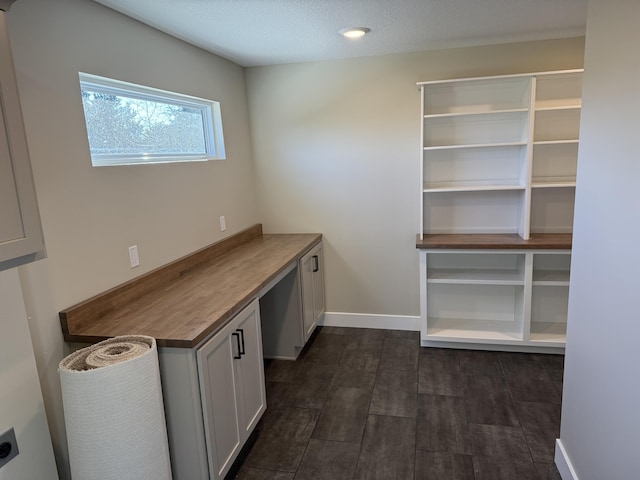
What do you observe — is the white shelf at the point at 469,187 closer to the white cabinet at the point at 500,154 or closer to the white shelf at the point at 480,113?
the white cabinet at the point at 500,154

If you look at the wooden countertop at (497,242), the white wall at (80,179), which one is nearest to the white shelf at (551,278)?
the wooden countertop at (497,242)

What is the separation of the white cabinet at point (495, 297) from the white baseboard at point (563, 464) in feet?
4.08

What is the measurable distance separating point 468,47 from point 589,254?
2224 millimetres

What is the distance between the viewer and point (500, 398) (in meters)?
2.78

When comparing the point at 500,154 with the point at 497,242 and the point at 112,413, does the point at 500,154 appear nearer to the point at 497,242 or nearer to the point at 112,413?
the point at 497,242

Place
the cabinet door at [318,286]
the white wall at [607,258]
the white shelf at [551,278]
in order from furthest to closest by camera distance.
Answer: the cabinet door at [318,286] → the white shelf at [551,278] → the white wall at [607,258]

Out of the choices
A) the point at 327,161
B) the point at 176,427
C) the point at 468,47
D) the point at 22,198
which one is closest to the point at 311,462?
the point at 176,427

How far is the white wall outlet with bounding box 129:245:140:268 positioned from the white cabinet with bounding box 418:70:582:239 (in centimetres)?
220

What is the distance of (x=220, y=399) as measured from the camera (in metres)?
1.98

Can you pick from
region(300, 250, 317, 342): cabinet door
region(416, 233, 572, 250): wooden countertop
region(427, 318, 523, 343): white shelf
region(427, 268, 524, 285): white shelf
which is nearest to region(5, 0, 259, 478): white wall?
region(300, 250, 317, 342): cabinet door

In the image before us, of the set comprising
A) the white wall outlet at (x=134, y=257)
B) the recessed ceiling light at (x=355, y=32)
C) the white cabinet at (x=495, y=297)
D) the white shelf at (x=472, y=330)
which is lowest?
the white shelf at (x=472, y=330)

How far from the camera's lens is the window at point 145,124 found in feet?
7.17

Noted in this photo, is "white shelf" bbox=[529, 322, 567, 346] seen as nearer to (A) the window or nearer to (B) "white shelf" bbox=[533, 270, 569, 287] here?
(B) "white shelf" bbox=[533, 270, 569, 287]

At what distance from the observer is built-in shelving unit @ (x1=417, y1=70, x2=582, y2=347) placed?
3248 millimetres
